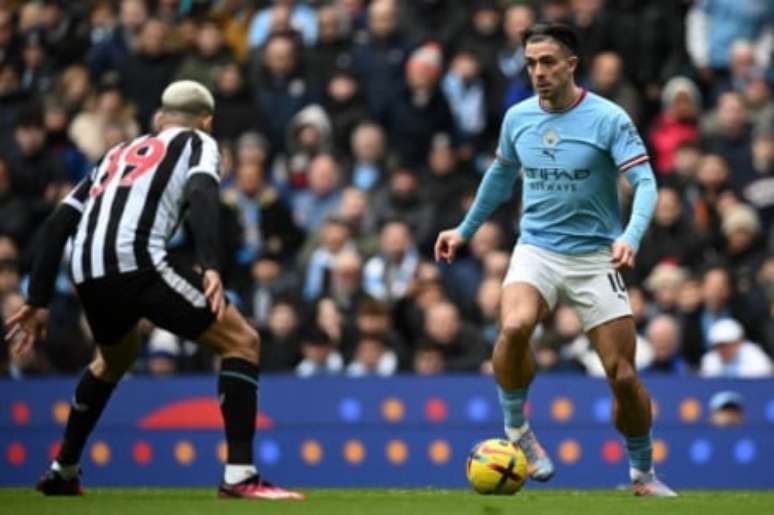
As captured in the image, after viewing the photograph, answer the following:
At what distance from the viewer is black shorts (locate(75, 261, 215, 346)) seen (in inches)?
452

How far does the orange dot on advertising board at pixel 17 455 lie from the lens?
16.0 meters

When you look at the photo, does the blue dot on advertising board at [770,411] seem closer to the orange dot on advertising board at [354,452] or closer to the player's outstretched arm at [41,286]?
the orange dot on advertising board at [354,452]

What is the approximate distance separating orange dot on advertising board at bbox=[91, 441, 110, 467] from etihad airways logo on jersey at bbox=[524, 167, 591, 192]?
5.27 metres

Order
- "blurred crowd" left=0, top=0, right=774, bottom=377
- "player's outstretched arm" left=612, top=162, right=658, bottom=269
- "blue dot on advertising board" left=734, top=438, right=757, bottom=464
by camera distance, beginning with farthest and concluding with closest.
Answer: "blurred crowd" left=0, top=0, right=774, bottom=377, "blue dot on advertising board" left=734, top=438, right=757, bottom=464, "player's outstretched arm" left=612, top=162, right=658, bottom=269

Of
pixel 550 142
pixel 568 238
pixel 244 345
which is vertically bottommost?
pixel 244 345

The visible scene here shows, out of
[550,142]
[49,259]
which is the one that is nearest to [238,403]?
[49,259]

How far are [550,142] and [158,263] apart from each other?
6.80 ft

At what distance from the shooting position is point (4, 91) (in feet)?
67.9

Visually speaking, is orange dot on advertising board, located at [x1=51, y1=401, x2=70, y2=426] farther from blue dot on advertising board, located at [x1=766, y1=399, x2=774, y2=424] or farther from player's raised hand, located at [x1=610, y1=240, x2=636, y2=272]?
player's raised hand, located at [x1=610, y1=240, x2=636, y2=272]

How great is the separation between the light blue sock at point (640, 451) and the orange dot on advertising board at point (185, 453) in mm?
4811

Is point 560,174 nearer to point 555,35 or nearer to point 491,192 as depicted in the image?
point 491,192

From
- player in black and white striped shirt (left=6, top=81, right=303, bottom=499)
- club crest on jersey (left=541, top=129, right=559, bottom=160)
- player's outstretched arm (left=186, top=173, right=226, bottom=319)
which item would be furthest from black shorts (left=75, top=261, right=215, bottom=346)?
club crest on jersey (left=541, top=129, right=559, bottom=160)

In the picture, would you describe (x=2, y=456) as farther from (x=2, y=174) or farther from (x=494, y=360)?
(x=494, y=360)

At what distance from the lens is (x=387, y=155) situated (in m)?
19.1
